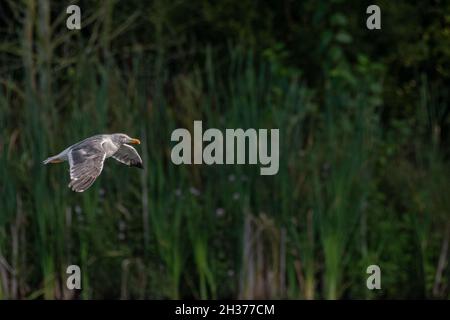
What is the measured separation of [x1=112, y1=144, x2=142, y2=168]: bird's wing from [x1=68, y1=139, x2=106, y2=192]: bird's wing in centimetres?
10

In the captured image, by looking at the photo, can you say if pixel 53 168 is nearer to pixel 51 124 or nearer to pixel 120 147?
pixel 51 124

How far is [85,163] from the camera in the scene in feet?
8.37

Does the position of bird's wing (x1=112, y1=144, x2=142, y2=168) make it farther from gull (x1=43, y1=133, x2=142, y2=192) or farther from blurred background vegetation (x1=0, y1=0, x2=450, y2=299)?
blurred background vegetation (x1=0, y1=0, x2=450, y2=299)

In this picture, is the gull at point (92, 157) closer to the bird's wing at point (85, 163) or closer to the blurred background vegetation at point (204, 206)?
the bird's wing at point (85, 163)

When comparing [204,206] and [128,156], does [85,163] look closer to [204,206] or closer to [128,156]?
[128,156]

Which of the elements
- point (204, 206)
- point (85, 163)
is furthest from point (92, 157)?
point (204, 206)

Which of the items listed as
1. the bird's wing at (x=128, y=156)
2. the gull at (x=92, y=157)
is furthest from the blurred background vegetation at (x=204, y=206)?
the gull at (x=92, y=157)

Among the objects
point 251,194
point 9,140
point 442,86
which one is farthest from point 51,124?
point 442,86

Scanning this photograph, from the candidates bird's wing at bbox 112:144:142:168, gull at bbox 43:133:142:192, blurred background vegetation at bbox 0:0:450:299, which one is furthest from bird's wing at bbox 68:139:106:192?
blurred background vegetation at bbox 0:0:450:299

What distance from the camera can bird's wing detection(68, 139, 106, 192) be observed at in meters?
2.44

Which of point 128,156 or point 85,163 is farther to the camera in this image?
point 128,156

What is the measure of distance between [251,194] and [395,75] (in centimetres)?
293

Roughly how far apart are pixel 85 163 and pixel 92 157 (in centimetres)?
4

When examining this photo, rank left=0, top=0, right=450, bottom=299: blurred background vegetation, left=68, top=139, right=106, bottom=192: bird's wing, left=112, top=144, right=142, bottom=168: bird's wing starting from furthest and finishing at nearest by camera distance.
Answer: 1. left=0, top=0, right=450, bottom=299: blurred background vegetation
2. left=112, top=144, right=142, bottom=168: bird's wing
3. left=68, top=139, right=106, bottom=192: bird's wing
